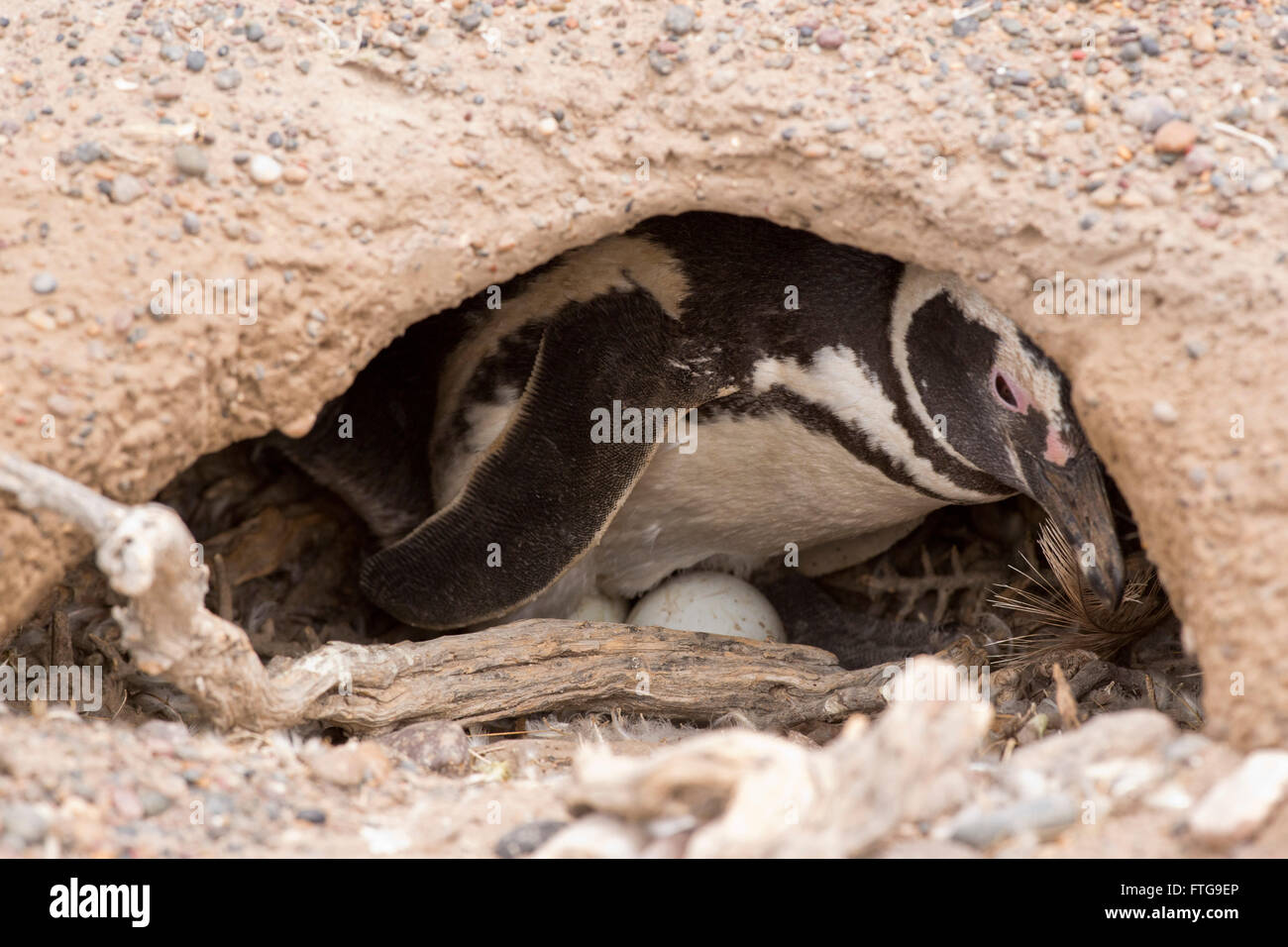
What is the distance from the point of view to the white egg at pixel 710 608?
2637mm

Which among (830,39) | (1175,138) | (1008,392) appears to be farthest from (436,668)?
(1175,138)

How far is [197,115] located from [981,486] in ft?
5.21

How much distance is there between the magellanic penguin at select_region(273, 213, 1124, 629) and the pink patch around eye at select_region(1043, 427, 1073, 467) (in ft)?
0.08

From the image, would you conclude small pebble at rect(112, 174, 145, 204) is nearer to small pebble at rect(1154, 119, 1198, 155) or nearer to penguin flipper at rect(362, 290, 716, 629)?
penguin flipper at rect(362, 290, 716, 629)

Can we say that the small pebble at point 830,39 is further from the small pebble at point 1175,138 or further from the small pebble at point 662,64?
the small pebble at point 1175,138

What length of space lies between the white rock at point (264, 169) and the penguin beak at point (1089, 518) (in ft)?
4.51

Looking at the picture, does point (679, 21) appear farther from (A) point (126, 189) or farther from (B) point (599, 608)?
(B) point (599, 608)

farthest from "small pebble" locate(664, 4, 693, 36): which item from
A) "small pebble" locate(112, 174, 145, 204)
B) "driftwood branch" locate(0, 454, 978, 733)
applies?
"driftwood branch" locate(0, 454, 978, 733)

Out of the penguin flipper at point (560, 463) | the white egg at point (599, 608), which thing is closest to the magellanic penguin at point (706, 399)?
the penguin flipper at point (560, 463)

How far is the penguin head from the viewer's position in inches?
78.9

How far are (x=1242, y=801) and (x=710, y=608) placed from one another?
1.57m

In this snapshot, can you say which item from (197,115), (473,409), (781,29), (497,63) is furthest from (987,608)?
(197,115)

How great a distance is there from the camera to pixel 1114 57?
177 centimetres

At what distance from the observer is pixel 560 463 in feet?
7.64
